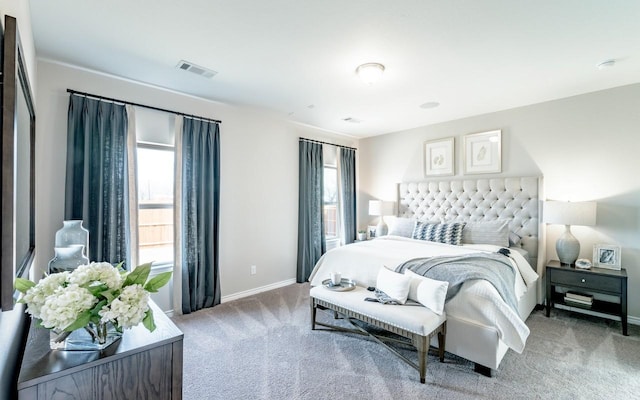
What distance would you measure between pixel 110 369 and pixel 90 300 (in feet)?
0.92

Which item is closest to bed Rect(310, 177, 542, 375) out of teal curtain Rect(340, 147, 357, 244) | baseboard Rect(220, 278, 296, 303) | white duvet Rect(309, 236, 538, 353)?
white duvet Rect(309, 236, 538, 353)

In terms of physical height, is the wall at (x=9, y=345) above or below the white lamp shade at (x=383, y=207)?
below

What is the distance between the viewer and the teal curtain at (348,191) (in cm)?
537

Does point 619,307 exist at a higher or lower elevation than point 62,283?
lower

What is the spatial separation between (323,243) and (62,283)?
158 inches

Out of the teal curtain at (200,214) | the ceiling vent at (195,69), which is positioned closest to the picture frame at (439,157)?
the teal curtain at (200,214)

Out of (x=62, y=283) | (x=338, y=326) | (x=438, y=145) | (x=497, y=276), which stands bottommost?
(x=338, y=326)

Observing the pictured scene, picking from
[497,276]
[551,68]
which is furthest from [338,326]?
[551,68]

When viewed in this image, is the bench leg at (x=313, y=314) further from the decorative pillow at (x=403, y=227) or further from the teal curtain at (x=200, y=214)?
the decorative pillow at (x=403, y=227)

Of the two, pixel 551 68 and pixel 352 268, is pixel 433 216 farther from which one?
pixel 551 68

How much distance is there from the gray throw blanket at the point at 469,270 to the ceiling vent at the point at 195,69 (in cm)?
271

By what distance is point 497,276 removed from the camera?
2.50 m

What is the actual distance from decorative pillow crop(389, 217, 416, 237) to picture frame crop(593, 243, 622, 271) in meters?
2.06

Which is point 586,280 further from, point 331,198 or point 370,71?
point 331,198
